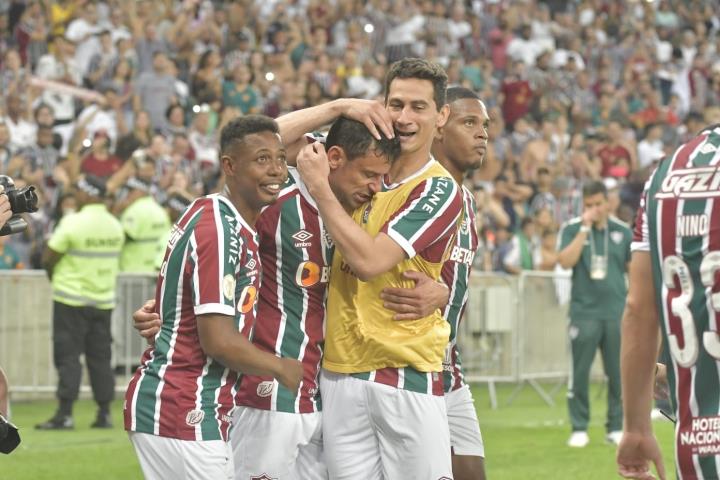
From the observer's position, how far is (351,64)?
23188 millimetres

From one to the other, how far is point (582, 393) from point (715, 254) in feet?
29.6

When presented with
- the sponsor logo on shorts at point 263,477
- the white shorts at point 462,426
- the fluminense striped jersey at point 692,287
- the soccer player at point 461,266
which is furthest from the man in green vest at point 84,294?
the fluminense striped jersey at point 692,287

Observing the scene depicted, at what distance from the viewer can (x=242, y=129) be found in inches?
225

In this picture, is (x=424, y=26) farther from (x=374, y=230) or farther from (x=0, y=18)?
(x=374, y=230)

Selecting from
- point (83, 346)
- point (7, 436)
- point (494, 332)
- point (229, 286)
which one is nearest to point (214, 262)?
point (229, 286)

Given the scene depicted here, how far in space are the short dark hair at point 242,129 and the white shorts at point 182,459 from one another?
125 cm

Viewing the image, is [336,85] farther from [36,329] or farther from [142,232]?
[36,329]

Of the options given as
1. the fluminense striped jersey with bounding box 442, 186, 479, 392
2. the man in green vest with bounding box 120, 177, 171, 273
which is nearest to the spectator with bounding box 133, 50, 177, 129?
the man in green vest with bounding box 120, 177, 171, 273

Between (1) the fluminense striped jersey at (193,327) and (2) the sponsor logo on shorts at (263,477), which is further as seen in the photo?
(2) the sponsor logo on shorts at (263,477)

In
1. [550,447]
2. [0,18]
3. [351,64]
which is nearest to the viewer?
[550,447]

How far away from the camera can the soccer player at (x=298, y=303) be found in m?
5.93

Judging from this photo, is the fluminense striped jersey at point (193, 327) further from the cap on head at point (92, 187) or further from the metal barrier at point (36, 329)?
the metal barrier at point (36, 329)

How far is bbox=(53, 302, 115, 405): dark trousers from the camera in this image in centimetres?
1355

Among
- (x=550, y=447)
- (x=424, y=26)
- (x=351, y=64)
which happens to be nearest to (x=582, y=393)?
(x=550, y=447)
